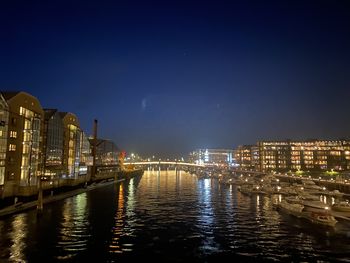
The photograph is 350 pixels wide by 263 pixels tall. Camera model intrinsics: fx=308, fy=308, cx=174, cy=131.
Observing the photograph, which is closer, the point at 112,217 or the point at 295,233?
the point at 295,233

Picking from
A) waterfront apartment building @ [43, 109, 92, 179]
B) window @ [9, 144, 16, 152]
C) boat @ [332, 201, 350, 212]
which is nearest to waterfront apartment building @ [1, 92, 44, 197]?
window @ [9, 144, 16, 152]

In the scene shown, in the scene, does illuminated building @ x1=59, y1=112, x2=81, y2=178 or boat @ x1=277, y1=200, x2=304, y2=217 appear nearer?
boat @ x1=277, y1=200, x2=304, y2=217

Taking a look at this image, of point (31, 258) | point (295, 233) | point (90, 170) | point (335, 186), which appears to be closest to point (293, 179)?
point (335, 186)

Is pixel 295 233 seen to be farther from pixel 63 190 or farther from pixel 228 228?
pixel 63 190

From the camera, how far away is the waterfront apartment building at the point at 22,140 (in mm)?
72375

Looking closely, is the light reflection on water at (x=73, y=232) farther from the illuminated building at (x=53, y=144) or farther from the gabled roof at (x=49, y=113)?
the gabled roof at (x=49, y=113)

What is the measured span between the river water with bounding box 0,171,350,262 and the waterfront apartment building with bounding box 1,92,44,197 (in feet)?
64.5

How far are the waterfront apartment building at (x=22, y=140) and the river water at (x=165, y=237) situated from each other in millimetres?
19655

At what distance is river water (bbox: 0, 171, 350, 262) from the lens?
32.6 m

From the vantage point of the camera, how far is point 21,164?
249 feet

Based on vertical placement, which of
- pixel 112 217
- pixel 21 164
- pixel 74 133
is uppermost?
pixel 74 133

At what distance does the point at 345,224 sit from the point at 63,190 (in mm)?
68940

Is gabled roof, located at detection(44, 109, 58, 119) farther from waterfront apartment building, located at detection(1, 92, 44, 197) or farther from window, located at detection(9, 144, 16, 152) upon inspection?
window, located at detection(9, 144, 16, 152)

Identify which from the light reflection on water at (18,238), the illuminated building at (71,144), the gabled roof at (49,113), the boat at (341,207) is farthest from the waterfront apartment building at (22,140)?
the boat at (341,207)
